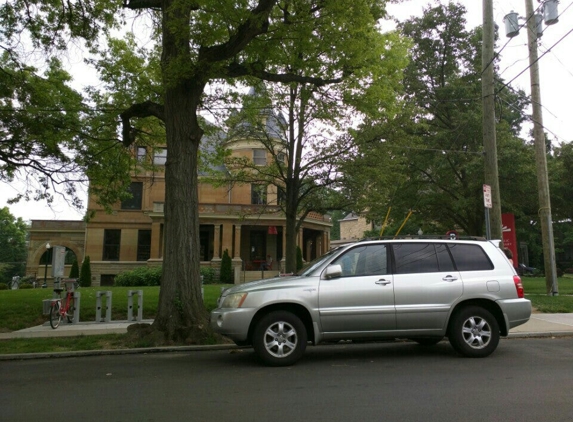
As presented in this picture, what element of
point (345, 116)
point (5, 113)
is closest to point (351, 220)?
point (345, 116)

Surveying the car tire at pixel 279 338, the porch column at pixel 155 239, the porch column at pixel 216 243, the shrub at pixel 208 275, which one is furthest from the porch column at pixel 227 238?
the car tire at pixel 279 338

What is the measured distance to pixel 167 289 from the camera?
8953mm

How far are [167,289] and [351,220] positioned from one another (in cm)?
6010

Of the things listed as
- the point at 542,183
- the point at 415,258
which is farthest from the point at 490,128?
the point at 415,258

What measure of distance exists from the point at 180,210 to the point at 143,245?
29.8m

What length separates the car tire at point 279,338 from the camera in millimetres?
6621

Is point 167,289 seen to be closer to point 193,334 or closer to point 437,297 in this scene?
point 193,334

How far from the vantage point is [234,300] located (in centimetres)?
686

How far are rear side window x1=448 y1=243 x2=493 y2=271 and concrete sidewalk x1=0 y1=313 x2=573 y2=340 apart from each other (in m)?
2.95

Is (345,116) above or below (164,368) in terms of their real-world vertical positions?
A: above

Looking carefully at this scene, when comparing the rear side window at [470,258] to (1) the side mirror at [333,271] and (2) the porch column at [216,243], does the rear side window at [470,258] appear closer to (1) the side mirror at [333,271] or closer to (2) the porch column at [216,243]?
(1) the side mirror at [333,271]

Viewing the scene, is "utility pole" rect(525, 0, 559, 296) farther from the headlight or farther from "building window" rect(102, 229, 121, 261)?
"building window" rect(102, 229, 121, 261)

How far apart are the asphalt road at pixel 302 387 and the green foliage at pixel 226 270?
77.6 ft

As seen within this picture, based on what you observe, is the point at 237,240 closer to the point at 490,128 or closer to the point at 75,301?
the point at 75,301
